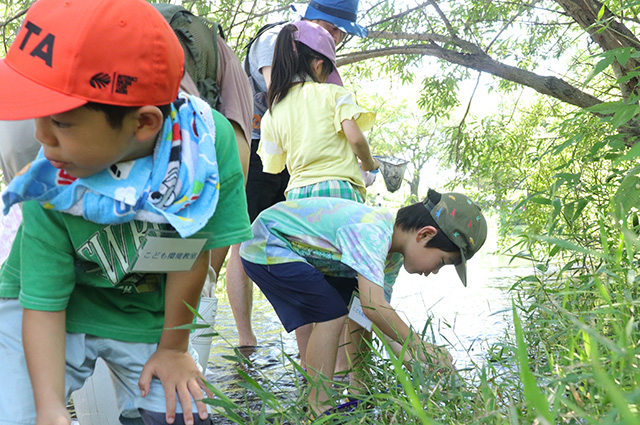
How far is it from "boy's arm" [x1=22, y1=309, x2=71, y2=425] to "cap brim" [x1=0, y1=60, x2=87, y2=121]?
0.50m

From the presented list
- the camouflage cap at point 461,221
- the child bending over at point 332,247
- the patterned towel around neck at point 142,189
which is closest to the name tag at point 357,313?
the child bending over at point 332,247

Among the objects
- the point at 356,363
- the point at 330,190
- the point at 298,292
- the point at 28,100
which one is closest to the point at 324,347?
the point at 356,363

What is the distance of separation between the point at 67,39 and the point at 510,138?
15.1ft

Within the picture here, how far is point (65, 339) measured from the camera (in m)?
1.63

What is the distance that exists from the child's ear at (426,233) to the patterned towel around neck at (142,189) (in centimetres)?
119

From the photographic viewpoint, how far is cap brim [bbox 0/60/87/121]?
4.21 ft

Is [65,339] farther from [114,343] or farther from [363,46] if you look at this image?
[363,46]

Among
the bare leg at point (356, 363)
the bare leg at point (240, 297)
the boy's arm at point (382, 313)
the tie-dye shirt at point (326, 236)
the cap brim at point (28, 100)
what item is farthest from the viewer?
the bare leg at point (240, 297)

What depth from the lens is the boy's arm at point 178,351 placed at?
1660mm

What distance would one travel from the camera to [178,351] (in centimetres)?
173

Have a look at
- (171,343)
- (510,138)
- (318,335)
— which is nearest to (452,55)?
(510,138)

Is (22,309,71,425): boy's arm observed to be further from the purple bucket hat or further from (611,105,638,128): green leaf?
the purple bucket hat

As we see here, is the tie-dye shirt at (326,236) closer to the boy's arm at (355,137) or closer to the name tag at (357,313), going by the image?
the name tag at (357,313)

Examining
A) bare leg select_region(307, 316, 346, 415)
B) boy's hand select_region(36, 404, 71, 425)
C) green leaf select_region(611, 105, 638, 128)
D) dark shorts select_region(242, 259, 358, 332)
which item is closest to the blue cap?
dark shorts select_region(242, 259, 358, 332)
